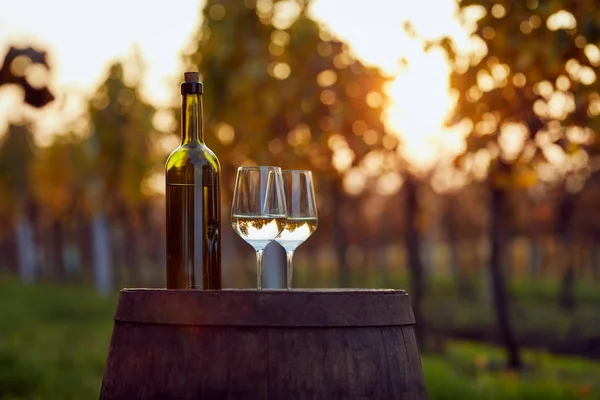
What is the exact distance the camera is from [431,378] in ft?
30.1

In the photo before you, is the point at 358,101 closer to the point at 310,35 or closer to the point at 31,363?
the point at 310,35

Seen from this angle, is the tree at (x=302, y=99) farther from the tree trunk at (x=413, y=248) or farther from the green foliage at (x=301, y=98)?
the tree trunk at (x=413, y=248)

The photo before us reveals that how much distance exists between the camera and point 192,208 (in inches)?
114

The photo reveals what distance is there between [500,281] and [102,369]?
4878 millimetres

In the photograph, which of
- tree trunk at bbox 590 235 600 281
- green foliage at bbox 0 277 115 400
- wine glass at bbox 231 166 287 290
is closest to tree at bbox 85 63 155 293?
green foliage at bbox 0 277 115 400

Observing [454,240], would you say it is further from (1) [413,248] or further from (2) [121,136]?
(1) [413,248]

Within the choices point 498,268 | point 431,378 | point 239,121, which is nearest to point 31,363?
point 431,378

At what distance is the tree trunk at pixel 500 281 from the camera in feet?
39.3

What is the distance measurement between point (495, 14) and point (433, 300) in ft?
84.2

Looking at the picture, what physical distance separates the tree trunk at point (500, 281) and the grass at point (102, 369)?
24 cm

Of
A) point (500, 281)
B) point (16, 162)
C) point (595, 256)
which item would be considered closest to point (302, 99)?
point (500, 281)

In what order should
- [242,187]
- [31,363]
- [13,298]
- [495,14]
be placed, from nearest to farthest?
[242,187] < [495,14] < [31,363] < [13,298]

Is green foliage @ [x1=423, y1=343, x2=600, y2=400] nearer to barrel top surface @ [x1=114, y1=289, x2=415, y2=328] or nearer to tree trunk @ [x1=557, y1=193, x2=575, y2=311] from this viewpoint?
barrel top surface @ [x1=114, y1=289, x2=415, y2=328]

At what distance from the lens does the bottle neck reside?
115 inches
